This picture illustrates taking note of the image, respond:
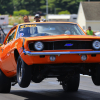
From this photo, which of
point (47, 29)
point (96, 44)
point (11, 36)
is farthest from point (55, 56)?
point (11, 36)

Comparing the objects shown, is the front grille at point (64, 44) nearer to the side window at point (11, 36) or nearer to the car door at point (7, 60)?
the car door at point (7, 60)

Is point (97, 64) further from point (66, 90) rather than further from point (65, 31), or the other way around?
point (66, 90)

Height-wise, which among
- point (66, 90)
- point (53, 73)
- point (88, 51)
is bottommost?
point (66, 90)

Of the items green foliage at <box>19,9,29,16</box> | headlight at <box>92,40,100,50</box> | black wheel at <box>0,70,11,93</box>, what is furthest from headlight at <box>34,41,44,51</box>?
green foliage at <box>19,9,29,16</box>

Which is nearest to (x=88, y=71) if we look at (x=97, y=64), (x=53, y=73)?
(x=97, y=64)

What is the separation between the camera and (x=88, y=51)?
6.23 metres

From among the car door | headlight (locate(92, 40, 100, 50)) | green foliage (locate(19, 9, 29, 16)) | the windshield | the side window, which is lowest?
green foliage (locate(19, 9, 29, 16))

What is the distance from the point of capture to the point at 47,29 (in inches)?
304

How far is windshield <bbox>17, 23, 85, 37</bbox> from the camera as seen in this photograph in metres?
7.61

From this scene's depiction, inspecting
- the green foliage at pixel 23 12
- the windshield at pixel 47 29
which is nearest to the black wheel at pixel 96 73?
the windshield at pixel 47 29

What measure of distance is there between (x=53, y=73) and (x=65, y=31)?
5.07ft

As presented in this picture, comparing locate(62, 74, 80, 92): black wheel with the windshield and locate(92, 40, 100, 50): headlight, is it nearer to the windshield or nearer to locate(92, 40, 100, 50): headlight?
the windshield

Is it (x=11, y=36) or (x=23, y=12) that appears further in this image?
(x=23, y=12)

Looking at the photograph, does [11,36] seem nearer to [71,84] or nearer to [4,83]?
[4,83]
